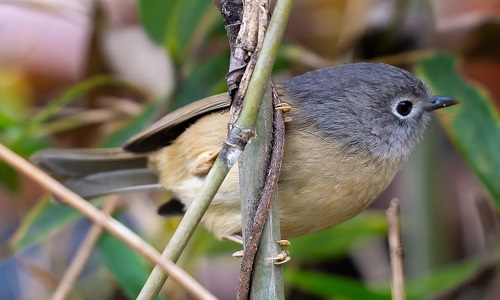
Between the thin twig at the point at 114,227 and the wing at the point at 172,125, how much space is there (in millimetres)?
708

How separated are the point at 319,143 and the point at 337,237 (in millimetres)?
1074

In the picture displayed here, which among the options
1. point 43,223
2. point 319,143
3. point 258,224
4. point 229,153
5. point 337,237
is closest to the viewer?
point 229,153

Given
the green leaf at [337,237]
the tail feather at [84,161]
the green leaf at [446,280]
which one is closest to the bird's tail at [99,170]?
the tail feather at [84,161]

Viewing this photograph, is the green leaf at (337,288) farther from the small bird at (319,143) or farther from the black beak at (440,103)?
the black beak at (440,103)

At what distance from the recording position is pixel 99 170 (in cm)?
274

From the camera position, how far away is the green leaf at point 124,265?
2568mm

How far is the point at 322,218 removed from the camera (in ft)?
6.87

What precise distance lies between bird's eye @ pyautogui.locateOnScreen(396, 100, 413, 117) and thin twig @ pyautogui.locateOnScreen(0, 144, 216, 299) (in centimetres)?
115

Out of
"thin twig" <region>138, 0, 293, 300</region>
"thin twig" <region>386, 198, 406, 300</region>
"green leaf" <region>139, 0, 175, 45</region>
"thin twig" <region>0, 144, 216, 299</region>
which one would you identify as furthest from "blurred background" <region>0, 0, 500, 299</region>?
"thin twig" <region>138, 0, 293, 300</region>

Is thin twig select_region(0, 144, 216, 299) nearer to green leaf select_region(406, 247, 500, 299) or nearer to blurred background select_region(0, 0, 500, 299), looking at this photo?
blurred background select_region(0, 0, 500, 299)

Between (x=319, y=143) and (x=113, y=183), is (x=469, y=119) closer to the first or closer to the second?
(x=319, y=143)

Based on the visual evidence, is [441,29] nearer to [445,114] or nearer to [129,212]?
[445,114]

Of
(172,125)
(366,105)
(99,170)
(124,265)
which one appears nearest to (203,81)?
(99,170)

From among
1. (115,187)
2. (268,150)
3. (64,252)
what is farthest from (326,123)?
(64,252)
